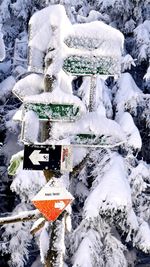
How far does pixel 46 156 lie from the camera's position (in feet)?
12.3

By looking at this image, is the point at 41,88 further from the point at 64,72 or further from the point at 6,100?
the point at 6,100

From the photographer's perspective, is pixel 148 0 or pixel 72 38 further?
pixel 148 0

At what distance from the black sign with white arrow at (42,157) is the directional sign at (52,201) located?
0.18m

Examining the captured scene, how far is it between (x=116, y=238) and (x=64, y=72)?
26.6 feet

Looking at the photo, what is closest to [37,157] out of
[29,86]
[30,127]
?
[30,127]

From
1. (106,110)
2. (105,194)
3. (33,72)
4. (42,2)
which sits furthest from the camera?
Result: (42,2)

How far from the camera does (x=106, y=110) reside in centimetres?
1130

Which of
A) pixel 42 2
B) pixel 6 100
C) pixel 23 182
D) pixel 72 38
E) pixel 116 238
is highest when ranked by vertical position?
pixel 72 38

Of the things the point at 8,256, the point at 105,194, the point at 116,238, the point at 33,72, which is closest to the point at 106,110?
the point at 105,194

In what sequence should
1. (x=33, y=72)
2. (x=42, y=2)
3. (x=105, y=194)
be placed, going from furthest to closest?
1. (x=42, y=2)
2. (x=105, y=194)
3. (x=33, y=72)

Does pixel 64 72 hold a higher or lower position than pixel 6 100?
higher

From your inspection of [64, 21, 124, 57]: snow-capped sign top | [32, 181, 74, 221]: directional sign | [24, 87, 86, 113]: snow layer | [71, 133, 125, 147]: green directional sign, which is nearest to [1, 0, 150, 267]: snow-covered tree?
[64, 21, 124, 57]: snow-capped sign top

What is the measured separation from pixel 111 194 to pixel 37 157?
6131 mm

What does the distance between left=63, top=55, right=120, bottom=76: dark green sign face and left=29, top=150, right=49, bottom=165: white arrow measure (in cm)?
73
